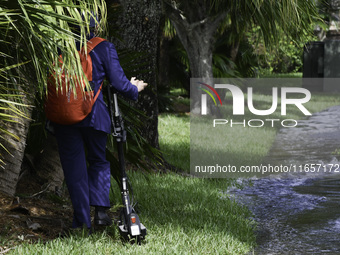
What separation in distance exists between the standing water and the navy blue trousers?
1344 millimetres

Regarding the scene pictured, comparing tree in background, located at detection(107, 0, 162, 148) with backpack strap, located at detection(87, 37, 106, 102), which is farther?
tree in background, located at detection(107, 0, 162, 148)

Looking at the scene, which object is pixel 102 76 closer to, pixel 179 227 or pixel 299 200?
pixel 179 227

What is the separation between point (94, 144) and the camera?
4.83 m

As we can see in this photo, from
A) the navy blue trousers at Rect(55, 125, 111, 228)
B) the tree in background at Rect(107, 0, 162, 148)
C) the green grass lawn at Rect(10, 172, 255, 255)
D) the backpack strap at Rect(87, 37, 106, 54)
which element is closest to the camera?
the green grass lawn at Rect(10, 172, 255, 255)

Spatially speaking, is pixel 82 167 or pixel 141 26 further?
pixel 141 26

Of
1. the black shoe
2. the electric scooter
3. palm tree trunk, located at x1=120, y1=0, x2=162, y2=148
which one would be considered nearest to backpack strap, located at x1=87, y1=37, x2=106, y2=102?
the electric scooter

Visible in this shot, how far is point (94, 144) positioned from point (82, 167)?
0.20 m

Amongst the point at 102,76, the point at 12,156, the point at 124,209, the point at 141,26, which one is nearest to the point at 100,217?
the point at 124,209

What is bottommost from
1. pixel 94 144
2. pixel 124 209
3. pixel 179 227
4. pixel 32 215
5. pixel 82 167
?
pixel 179 227

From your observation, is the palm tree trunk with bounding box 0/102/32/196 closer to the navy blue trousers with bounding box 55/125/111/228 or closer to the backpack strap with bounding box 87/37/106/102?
Answer: the navy blue trousers with bounding box 55/125/111/228

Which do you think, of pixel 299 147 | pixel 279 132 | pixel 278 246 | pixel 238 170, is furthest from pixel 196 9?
pixel 278 246

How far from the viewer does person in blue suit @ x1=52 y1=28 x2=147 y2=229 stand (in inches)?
186

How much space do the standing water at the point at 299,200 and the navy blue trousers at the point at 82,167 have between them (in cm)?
134

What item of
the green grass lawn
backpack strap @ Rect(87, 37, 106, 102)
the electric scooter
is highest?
backpack strap @ Rect(87, 37, 106, 102)
